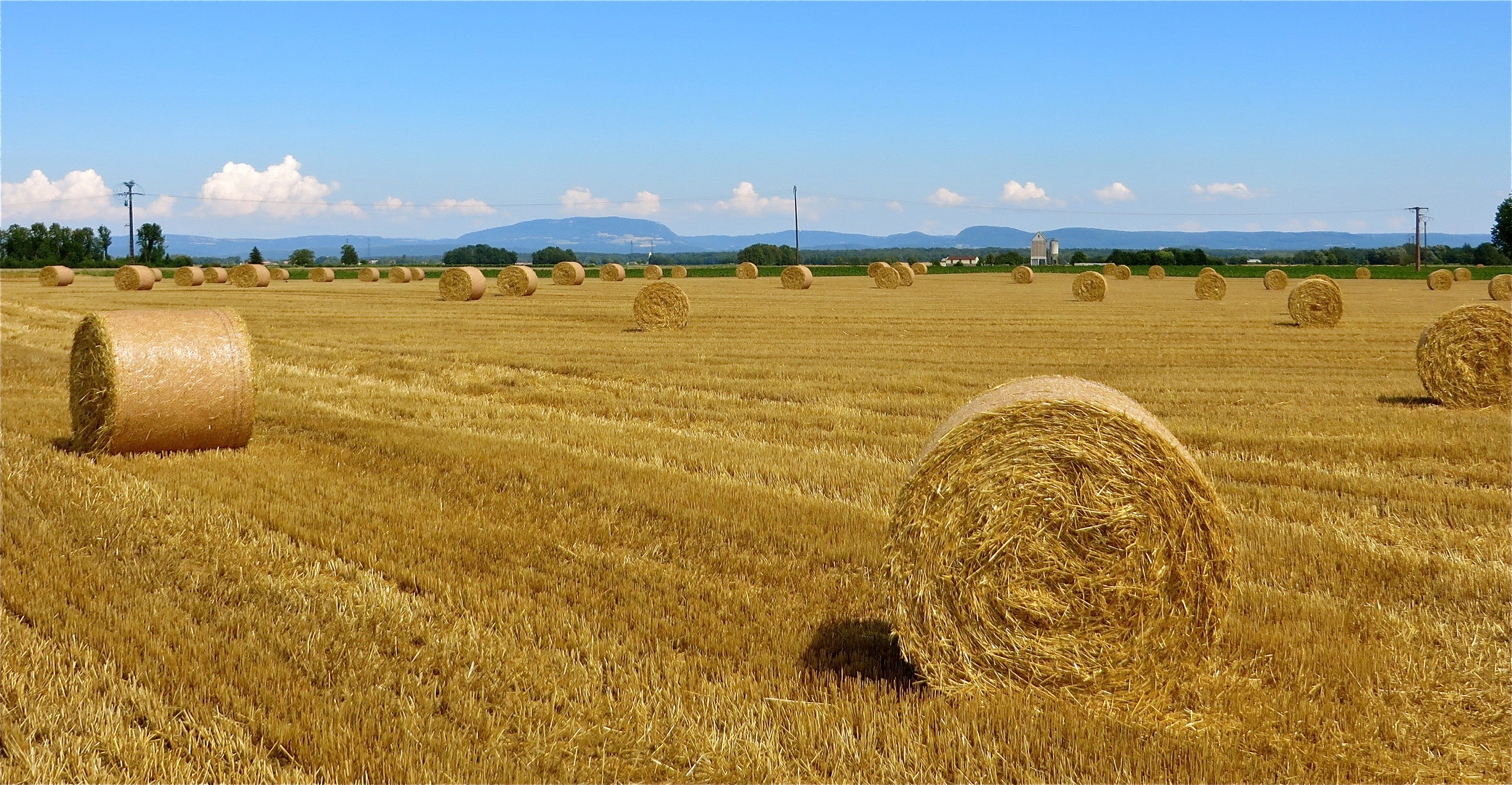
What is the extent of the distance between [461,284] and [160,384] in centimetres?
2800

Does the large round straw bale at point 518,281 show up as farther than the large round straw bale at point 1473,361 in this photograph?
Yes

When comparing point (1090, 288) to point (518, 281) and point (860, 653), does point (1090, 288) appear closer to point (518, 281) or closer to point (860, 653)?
point (518, 281)

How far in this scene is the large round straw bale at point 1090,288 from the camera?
38656 mm

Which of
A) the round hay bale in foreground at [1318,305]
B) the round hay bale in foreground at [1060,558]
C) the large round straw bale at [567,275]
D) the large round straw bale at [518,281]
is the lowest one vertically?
the round hay bale in foreground at [1060,558]

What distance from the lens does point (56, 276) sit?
49719mm

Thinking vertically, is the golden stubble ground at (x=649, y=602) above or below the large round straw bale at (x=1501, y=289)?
below

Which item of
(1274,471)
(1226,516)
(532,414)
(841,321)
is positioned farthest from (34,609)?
(841,321)

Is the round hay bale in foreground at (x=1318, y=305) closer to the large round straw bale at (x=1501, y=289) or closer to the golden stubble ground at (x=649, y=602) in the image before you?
the golden stubble ground at (x=649, y=602)

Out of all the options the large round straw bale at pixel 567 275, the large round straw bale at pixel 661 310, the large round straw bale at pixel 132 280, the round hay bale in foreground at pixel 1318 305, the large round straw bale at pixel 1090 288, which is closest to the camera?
the large round straw bale at pixel 661 310

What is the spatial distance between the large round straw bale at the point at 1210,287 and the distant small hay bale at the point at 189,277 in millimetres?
42900

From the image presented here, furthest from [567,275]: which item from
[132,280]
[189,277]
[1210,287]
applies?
[1210,287]

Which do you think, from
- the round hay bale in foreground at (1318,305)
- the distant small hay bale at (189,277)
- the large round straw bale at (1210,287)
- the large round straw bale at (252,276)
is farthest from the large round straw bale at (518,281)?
the round hay bale in foreground at (1318,305)

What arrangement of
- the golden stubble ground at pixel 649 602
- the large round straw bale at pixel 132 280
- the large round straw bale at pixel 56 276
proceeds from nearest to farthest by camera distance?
the golden stubble ground at pixel 649 602 → the large round straw bale at pixel 132 280 → the large round straw bale at pixel 56 276

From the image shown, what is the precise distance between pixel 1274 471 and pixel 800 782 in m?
7.01
